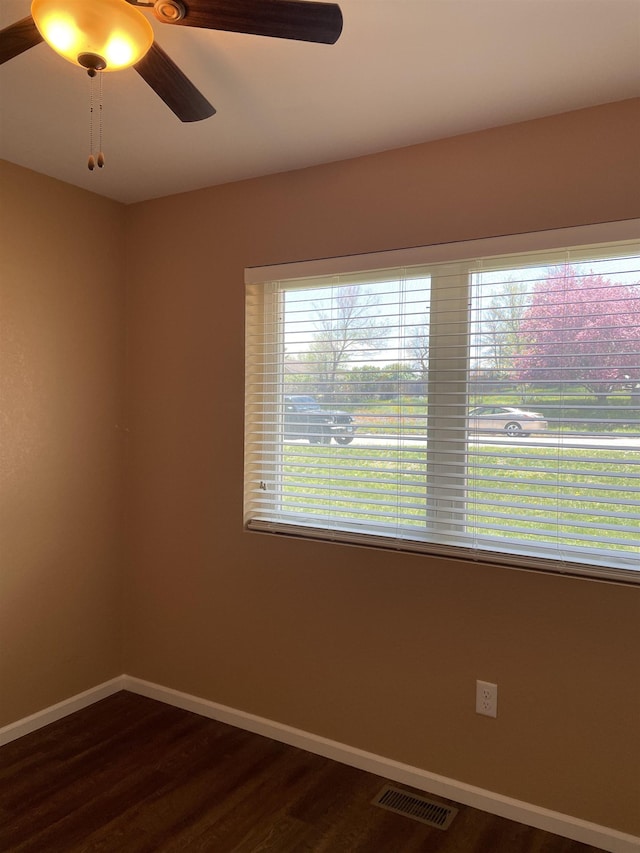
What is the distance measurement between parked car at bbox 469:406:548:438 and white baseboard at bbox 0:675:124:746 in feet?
7.69

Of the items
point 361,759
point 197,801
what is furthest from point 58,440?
point 361,759

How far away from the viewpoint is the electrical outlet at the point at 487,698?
8.07 feet

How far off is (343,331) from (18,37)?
1.66 m

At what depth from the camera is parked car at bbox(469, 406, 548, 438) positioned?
2422 mm

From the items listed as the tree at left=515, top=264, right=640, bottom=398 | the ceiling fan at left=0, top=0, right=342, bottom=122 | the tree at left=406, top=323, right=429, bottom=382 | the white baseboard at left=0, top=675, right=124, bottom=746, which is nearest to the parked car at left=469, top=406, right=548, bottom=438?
the tree at left=515, top=264, right=640, bottom=398

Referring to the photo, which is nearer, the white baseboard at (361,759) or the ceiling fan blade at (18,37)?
the ceiling fan blade at (18,37)

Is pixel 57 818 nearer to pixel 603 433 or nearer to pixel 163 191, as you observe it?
pixel 603 433

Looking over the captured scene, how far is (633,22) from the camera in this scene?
1.78 m

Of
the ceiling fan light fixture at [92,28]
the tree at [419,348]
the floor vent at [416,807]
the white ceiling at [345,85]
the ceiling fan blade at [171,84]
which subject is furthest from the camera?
the tree at [419,348]

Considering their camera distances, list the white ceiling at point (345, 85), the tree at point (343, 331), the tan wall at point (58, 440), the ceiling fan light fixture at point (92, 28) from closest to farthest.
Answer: the ceiling fan light fixture at point (92, 28) → the white ceiling at point (345, 85) → the tree at point (343, 331) → the tan wall at point (58, 440)

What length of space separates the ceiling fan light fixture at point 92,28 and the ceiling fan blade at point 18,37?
11cm

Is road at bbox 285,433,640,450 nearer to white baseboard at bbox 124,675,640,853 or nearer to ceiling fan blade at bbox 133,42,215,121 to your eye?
white baseboard at bbox 124,675,640,853

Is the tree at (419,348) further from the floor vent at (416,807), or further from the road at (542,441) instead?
the floor vent at (416,807)

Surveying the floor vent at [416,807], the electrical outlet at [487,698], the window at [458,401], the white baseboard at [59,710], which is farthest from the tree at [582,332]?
the white baseboard at [59,710]
